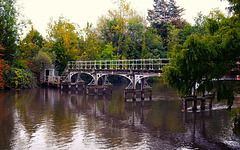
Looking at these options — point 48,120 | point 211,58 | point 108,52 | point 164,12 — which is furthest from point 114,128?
point 164,12

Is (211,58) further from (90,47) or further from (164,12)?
(164,12)

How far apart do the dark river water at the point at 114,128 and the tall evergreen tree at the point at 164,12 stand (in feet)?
176

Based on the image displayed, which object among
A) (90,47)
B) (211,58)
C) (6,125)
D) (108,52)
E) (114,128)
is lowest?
(114,128)

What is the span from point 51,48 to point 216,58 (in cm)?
4697

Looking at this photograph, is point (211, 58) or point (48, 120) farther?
point (48, 120)

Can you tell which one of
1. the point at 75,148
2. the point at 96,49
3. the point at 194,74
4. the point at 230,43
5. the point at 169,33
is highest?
the point at 169,33

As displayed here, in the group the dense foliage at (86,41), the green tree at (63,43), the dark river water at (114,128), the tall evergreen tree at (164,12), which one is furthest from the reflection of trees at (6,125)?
the tall evergreen tree at (164,12)

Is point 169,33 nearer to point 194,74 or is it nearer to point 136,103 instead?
point 136,103

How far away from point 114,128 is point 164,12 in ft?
211

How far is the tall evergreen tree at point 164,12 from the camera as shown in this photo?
79.1 metres

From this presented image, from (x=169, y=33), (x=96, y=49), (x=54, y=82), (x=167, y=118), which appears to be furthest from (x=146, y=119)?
(x=169, y=33)

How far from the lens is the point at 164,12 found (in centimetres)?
7962

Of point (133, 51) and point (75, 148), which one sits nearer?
point (75, 148)

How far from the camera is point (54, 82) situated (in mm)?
51688
